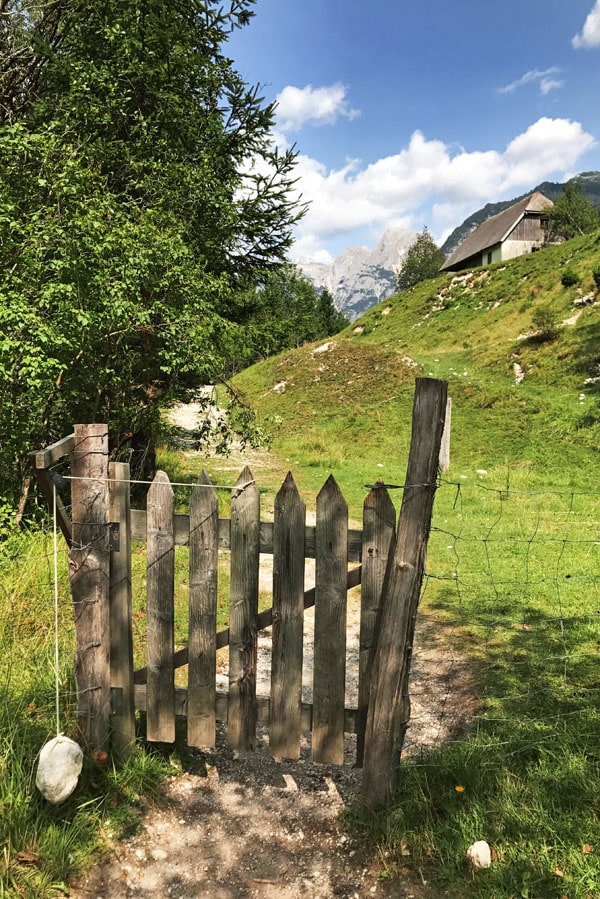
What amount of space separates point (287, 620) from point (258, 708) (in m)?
0.58

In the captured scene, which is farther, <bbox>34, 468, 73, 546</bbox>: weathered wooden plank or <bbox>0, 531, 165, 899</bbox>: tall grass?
<bbox>34, 468, 73, 546</bbox>: weathered wooden plank

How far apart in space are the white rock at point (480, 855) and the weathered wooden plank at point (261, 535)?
4.67 feet

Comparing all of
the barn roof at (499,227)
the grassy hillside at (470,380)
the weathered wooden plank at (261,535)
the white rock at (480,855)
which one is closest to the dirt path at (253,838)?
the white rock at (480,855)

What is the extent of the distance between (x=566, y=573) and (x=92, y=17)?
469 inches

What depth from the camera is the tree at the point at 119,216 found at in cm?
598

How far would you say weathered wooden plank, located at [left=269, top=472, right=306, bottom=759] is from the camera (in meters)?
2.95

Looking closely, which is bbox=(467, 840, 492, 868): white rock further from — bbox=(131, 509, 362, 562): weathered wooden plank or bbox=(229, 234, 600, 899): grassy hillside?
bbox=(131, 509, 362, 562): weathered wooden plank

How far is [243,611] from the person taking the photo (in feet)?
10.1

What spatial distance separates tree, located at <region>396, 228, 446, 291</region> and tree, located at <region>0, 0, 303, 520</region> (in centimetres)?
8485

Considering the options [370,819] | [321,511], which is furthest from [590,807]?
[321,511]

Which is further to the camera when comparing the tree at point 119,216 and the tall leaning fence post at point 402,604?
the tree at point 119,216

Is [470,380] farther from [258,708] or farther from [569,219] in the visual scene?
[569,219]

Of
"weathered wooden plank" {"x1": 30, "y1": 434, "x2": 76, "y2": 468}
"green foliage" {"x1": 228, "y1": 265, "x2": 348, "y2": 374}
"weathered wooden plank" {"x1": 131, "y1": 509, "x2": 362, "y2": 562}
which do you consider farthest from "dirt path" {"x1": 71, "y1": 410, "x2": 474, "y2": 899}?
"green foliage" {"x1": 228, "y1": 265, "x2": 348, "y2": 374}

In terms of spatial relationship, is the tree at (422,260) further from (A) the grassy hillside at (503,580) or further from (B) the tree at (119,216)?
(B) the tree at (119,216)
